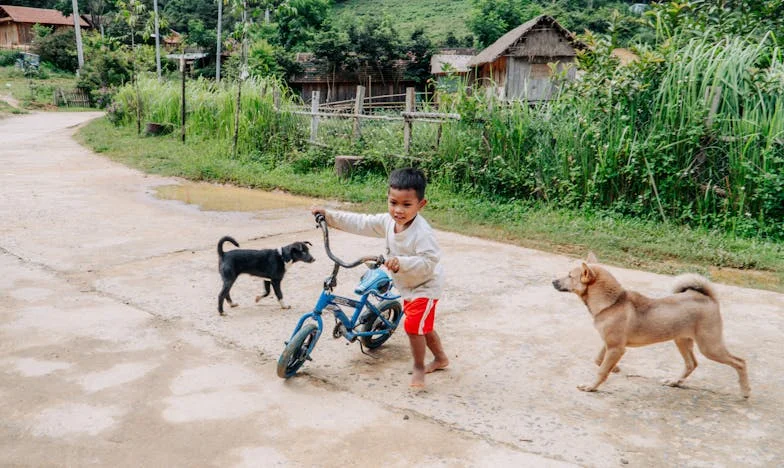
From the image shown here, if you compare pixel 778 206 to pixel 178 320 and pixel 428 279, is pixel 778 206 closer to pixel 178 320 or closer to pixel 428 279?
pixel 428 279

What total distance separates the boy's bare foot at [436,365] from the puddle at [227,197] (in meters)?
5.51

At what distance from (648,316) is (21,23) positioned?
2318 inches

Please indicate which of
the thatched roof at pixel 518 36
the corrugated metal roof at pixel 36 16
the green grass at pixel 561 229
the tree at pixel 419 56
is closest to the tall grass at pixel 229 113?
the green grass at pixel 561 229

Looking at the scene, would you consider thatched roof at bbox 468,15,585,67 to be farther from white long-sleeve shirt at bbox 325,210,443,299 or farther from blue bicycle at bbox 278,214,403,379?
white long-sleeve shirt at bbox 325,210,443,299

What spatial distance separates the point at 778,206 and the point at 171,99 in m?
14.0

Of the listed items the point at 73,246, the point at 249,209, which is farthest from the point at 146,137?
the point at 73,246

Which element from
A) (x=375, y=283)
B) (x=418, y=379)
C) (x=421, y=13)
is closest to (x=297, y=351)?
(x=375, y=283)

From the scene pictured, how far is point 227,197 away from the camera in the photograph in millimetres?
9742

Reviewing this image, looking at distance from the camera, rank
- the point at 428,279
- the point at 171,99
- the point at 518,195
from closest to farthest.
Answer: the point at 428,279 → the point at 518,195 → the point at 171,99

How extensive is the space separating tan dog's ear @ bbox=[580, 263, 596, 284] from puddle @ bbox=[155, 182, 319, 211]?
610 cm

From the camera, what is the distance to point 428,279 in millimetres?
3482

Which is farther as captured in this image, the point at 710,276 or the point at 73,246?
the point at 73,246

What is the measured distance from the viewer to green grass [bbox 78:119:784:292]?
628cm

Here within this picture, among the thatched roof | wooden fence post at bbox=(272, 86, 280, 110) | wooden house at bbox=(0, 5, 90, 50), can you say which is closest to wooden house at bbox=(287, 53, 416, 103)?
the thatched roof
